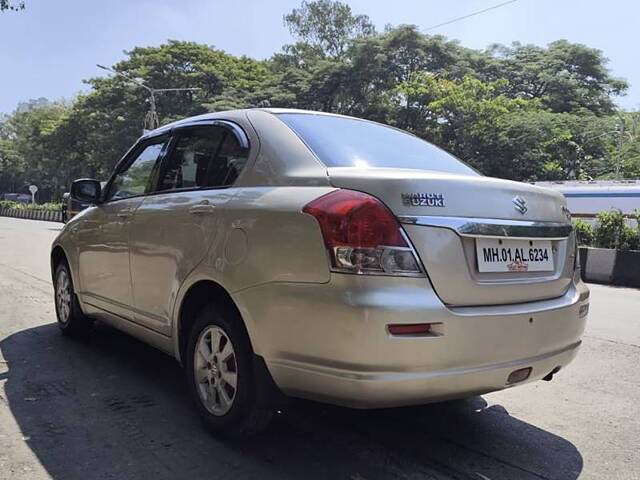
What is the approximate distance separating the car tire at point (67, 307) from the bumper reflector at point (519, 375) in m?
3.60

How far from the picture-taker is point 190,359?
321 centimetres

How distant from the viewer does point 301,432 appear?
3188 millimetres

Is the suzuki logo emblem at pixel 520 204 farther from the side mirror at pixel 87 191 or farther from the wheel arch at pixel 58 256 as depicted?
the wheel arch at pixel 58 256

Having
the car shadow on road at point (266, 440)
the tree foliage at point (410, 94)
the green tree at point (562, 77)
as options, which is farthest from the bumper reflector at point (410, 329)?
the green tree at point (562, 77)

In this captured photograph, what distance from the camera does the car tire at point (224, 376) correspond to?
2.82m

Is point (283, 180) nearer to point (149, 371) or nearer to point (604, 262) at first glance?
point (149, 371)

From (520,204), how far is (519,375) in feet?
2.64

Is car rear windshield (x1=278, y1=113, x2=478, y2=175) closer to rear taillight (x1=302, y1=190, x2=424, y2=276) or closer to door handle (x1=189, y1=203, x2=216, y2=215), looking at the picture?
rear taillight (x1=302, y1=190, x2=424, y2=276)

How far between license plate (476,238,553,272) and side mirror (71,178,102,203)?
10.3 ft

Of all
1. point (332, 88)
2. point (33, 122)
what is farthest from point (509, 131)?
point (33, 122)

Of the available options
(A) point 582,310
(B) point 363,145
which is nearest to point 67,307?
(B) point 363,145

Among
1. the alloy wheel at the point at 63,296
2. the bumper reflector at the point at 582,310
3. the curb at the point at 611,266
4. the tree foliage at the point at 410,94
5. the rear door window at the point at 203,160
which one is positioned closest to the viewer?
the bumper reflector at the point at 582,310

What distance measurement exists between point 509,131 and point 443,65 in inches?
341

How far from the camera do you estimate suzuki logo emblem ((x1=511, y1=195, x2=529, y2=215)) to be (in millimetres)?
2809
